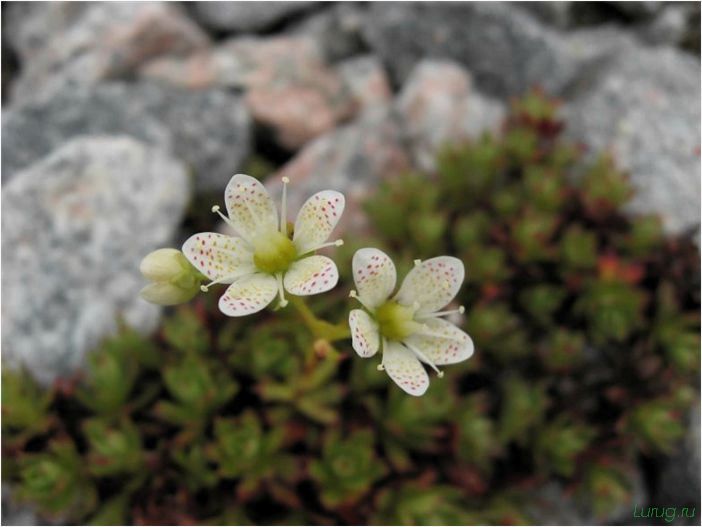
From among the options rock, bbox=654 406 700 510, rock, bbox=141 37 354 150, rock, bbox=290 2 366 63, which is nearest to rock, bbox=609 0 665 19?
rock, bbox=290 2 366 63

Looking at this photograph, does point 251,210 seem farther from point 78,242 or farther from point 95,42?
point 95,42

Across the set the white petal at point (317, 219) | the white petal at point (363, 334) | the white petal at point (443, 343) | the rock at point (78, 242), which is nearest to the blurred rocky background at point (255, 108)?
the rock at point (78, 242)

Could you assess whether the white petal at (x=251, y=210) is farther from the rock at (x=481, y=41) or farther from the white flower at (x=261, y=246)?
the rock at (x=481, y=41)

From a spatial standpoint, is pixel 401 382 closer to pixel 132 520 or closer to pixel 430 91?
pixel 132 520

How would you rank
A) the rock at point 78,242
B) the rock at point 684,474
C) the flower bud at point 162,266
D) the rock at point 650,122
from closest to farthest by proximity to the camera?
the flower bud at point 162,266 → the rock at point 78,242 → the rock at point 684,474 → the rock at point 650,122

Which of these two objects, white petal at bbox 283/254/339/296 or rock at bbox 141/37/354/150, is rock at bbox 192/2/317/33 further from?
white petal at bbox 283/254/339/296

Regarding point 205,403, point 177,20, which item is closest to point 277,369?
point 205,403

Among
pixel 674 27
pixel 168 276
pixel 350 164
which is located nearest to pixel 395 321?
pixel 168 276
